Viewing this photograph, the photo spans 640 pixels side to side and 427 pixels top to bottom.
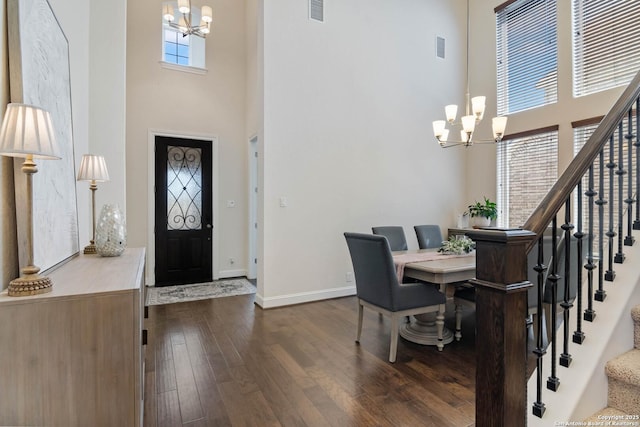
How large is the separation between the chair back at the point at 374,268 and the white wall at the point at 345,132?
1400 millimetres

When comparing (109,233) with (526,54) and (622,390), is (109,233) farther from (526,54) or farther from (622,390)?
(526,54)

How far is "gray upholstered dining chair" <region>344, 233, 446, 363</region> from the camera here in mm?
2666

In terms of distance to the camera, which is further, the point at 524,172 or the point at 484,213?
the point at 484,213

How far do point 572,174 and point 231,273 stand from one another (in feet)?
17.1

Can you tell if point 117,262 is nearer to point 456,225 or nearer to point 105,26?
point 105,26

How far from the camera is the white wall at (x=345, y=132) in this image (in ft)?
13.6

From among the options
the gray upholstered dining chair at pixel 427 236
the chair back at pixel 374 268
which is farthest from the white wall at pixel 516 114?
the chair back at pixel 374 268

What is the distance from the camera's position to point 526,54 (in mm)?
4891

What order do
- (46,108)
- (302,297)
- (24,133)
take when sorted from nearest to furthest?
(24,133) → (46,108) → (302,297)

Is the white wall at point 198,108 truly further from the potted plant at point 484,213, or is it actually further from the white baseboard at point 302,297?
the potted plant at point 484,213

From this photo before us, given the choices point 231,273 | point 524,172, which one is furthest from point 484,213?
point 231,273

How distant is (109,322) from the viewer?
127 cm

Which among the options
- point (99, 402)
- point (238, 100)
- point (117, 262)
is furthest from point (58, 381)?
point (238, 100)

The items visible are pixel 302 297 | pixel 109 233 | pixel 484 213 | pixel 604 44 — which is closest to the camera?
pixel 109 233
